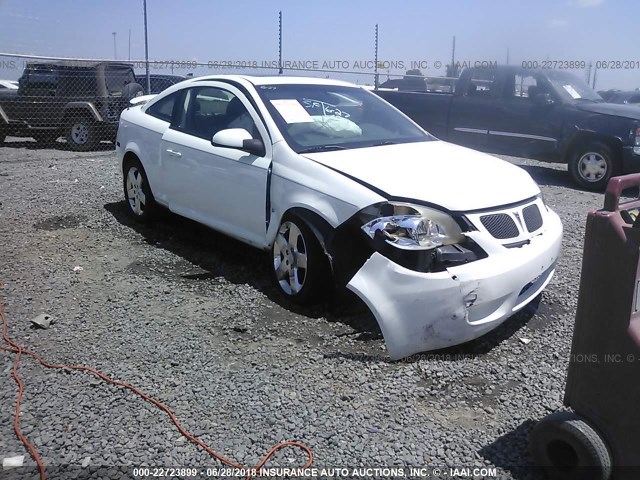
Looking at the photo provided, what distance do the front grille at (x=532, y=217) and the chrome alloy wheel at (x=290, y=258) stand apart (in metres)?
1.46

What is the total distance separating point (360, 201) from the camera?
12.5ft

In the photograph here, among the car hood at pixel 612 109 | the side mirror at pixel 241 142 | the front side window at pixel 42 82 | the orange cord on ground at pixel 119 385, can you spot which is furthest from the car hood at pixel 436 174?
the front side window at pixel 42 82

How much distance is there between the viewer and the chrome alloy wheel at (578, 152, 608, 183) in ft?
30.5

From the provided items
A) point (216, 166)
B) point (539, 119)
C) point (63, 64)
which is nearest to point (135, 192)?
point (216, 166)

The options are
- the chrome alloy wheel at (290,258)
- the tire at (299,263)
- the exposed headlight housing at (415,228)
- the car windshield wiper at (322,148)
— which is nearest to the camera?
the exposed headlight housing at (415,228)

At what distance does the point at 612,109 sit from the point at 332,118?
625cm

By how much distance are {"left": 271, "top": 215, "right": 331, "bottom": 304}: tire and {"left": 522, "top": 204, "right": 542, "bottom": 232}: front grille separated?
1331mm

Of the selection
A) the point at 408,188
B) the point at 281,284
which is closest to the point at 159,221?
the point at 281,284

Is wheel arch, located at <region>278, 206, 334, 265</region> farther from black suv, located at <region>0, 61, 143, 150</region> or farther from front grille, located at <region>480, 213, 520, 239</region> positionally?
black suv, located at <region>0, 61, 143, 150</region>

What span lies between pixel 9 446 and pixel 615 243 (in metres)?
2.83

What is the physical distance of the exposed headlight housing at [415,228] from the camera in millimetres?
3508

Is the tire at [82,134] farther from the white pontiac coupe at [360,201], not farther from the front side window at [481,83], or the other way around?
the front side window at [481,83]

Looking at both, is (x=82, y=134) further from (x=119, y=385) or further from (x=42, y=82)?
(x=119, y=385)

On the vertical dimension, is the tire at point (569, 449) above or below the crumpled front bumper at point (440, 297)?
below
